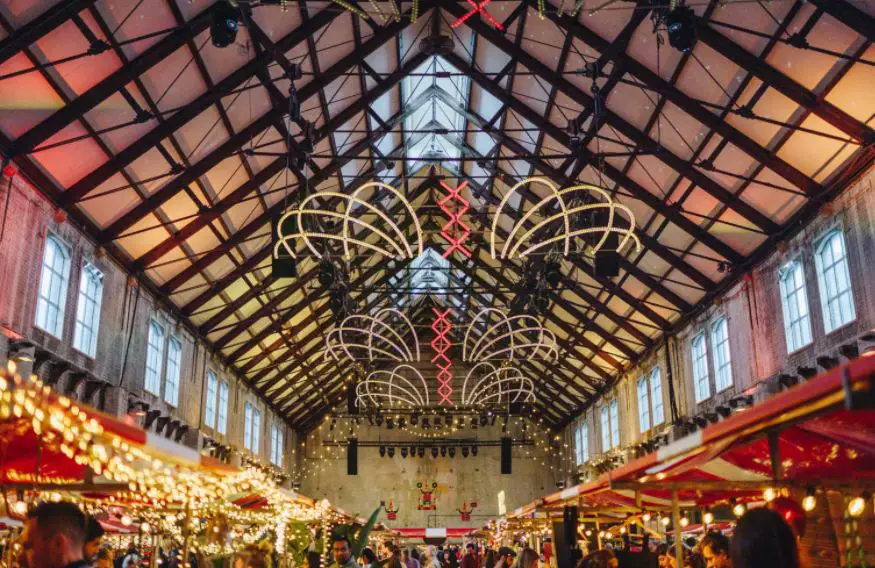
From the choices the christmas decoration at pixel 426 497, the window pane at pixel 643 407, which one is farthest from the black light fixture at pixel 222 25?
the christmas decoration at pixel 426 497

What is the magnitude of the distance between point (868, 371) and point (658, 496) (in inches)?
266

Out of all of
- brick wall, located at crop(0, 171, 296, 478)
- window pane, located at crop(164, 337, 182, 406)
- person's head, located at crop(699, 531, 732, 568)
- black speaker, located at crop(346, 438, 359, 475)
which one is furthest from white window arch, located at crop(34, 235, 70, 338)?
black speaker, located at crop(346, 438, 359, 475)

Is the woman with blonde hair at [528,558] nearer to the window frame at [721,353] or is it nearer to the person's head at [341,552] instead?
the person's head at [341,552]

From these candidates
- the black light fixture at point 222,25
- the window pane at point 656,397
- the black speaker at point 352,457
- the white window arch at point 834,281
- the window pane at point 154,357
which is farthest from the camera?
the black speaker at point 352,457

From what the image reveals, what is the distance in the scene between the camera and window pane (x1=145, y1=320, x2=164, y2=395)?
19.9m

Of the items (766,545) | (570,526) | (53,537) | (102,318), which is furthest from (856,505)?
(102,318)

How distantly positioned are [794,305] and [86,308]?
1361 cm

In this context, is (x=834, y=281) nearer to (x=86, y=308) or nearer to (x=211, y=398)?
(x=86, y=308)

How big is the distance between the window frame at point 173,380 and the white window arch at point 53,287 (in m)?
6.06

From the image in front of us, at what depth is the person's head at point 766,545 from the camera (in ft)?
7.93

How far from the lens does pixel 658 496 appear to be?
9078 millimetres

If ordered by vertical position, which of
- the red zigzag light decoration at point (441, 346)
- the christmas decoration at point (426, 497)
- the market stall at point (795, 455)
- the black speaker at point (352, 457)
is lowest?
the market stall at point (795, 455)

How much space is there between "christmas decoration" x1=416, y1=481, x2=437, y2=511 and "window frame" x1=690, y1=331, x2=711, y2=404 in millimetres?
19517

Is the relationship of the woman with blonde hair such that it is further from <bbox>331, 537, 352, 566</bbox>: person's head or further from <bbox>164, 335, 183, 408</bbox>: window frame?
<bbox>164, 335, 183, 408</bbox>: window frame
